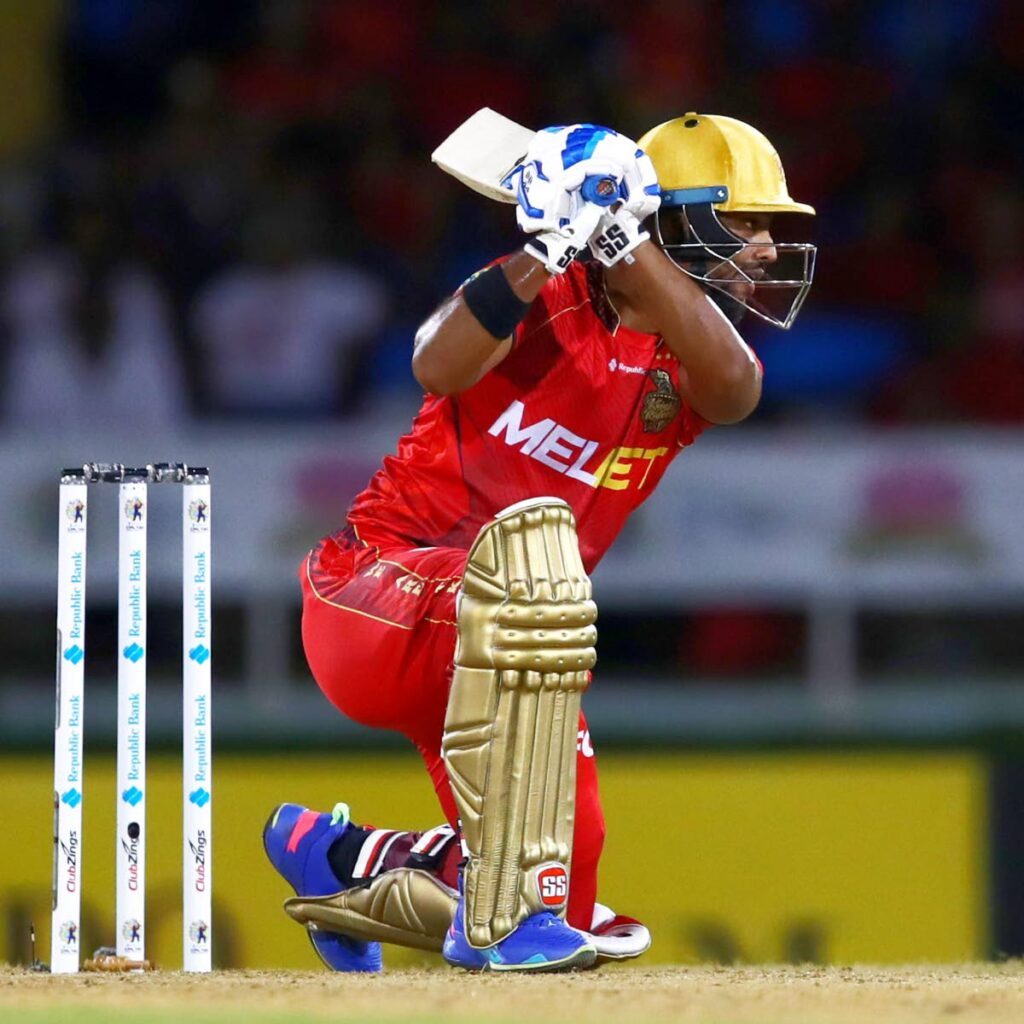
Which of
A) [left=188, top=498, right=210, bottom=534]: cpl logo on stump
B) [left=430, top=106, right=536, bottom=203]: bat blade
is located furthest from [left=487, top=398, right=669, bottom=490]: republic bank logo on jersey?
[left=188, top=498, right=210, bottom=534]: cpl logo on stump

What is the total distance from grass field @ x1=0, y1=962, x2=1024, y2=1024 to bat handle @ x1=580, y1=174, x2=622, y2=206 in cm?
121

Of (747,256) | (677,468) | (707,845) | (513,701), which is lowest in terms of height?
(707,845)

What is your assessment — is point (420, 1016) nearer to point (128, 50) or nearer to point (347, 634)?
point (347, 634)

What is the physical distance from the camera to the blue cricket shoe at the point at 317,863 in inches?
155

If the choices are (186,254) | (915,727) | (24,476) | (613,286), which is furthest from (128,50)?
(613,286)

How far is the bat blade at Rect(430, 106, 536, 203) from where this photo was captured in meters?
3.60

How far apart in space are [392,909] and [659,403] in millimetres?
994

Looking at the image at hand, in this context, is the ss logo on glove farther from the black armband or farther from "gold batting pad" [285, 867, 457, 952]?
"gold batting pad" [285, 867, 457, 952]

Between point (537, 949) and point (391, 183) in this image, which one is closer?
point (537, 949)

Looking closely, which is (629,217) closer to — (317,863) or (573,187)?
(573,187)

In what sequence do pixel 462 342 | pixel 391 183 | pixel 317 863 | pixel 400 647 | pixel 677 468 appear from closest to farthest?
1. pixel 462 342
2. pixel 400 647
3. pixel 317 863
4. pixel 677 468
5. pixel 391 183

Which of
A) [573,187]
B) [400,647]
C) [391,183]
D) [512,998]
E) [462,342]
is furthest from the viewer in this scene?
[391,183]

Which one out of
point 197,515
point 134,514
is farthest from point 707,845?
point 134,514

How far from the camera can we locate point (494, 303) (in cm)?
344
